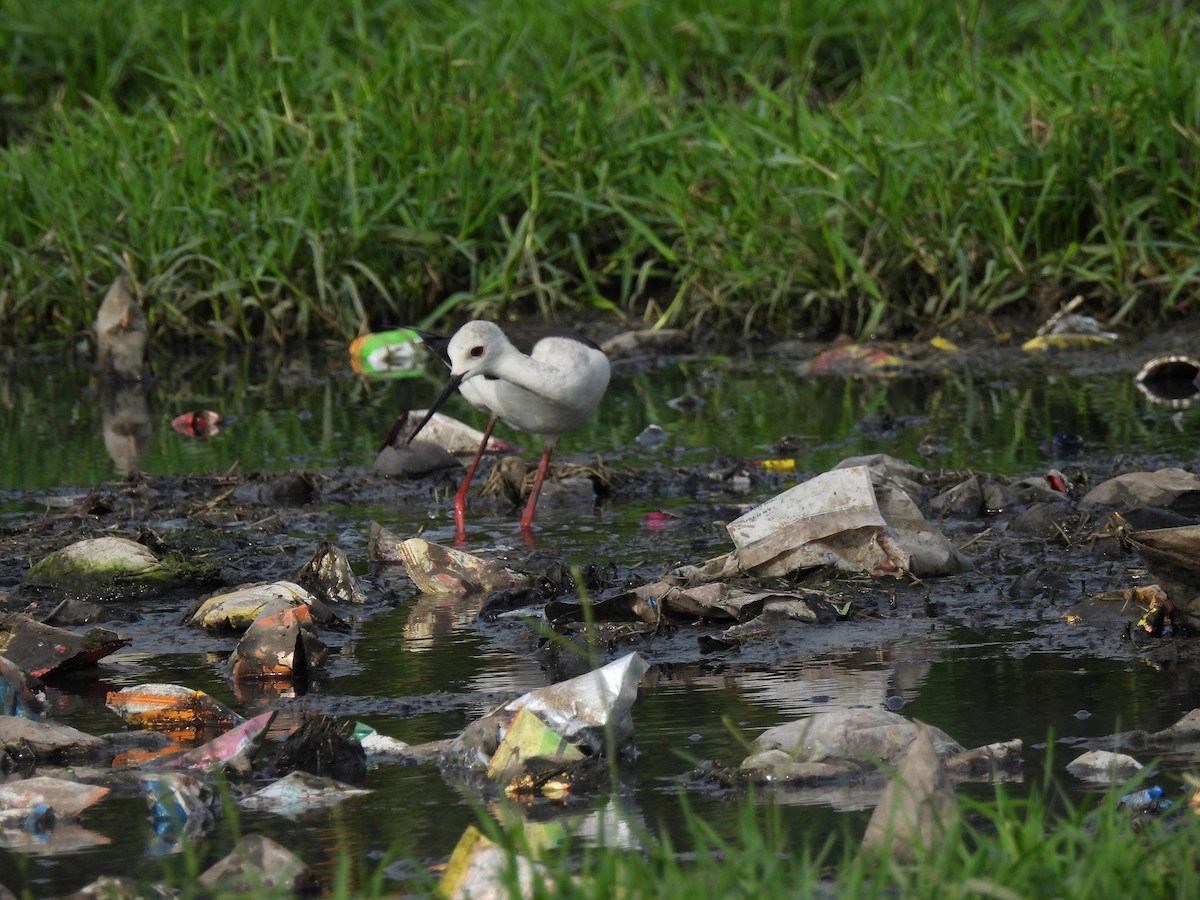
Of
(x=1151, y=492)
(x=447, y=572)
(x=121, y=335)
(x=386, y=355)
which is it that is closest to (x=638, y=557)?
(x=447, y=572)

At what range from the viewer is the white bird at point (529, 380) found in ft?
21.0

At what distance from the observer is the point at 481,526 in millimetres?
6379

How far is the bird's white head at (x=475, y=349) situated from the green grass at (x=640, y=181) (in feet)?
12.3

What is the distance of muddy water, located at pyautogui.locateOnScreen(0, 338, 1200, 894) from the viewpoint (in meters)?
3.25

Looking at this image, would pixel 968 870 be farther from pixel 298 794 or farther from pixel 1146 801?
pixel 298 794

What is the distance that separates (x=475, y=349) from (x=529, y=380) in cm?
21

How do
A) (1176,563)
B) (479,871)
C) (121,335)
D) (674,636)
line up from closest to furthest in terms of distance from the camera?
(479,871)
(1176,563)
(674,636)
(121,335)

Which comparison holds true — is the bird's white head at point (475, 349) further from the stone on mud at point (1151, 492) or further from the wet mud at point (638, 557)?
the stone on mud at point (1151, 492)

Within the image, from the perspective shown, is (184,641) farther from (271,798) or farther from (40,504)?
(40,504)

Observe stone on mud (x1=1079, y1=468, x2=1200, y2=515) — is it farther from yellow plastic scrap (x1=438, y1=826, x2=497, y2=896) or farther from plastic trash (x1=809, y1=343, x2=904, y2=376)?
plastic trash (x1=809, y1=343, x2=904, y2=376)

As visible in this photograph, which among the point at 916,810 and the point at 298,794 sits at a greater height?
the point at 916,810

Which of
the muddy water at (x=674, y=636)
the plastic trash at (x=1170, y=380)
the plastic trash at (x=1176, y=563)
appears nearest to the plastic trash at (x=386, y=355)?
the muddy water at (x=674, y=636)

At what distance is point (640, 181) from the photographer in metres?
10.9

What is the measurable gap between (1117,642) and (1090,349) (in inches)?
226
